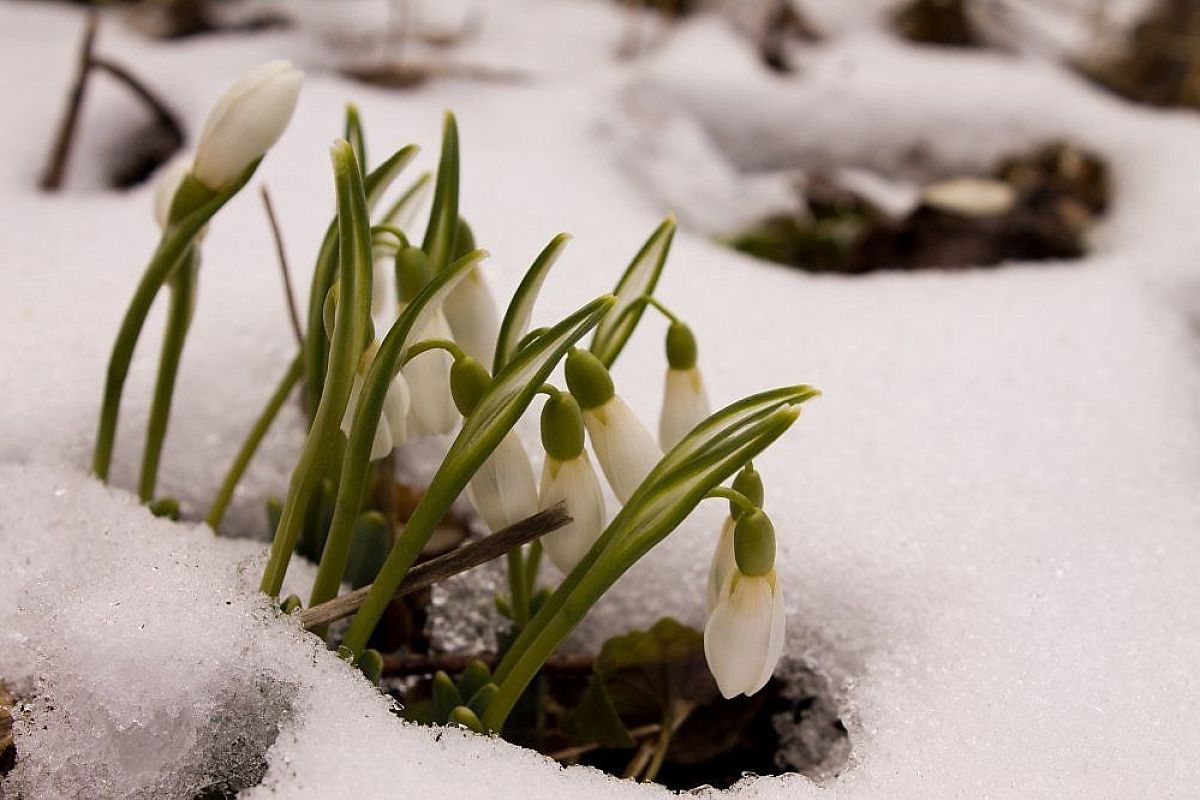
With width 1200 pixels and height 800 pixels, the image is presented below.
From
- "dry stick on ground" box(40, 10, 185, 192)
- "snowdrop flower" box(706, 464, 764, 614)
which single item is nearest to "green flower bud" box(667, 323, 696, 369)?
"snowdrop flower" box(706, 464, 764, 614)

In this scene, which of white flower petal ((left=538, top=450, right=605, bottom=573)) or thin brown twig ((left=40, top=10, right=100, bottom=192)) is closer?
white flower petal ((left=538, top=450, right=605, bottom=573))

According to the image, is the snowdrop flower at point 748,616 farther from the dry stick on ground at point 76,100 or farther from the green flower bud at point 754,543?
the dry stick on ground at point 76,100

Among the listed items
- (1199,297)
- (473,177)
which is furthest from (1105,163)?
(473,177)

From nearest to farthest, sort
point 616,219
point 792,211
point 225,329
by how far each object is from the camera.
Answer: point 225,329 < point 616,219 < point 792,211

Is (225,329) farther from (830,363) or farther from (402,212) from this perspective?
(830,363)

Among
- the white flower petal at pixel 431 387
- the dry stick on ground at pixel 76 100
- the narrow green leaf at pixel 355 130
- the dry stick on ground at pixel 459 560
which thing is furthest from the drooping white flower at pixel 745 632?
the dry stick on ground at pixel 76 100

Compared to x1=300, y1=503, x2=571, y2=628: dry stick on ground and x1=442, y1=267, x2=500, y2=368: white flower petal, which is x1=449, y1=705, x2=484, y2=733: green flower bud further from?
x1=442, y1=267, x2=500, y2=368: white flower petal
